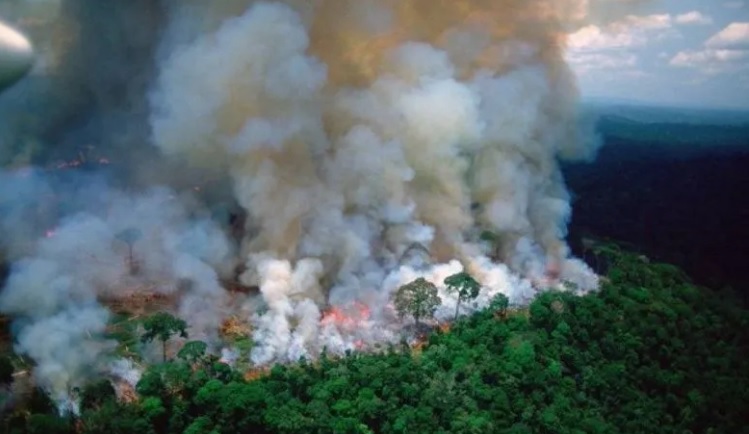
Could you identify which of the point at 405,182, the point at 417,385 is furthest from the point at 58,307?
the point at 405,182

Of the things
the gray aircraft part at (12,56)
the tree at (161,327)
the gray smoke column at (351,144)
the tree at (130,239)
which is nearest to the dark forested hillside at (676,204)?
the gray smoke column at (351,144)

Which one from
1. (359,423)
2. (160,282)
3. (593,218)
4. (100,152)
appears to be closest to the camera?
(359,423)

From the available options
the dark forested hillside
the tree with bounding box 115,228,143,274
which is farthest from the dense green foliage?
the dark forested hillside

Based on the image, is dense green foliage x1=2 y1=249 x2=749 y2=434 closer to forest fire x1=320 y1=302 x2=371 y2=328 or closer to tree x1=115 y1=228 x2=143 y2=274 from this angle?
forest fire x1=320 y1=302 x2=371 y2=328

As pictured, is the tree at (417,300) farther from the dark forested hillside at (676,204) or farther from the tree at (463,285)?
the dark forested hillside at (676,204)

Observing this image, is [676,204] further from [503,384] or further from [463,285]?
[503,384]

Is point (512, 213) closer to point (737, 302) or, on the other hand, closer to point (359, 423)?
point (737, 302)

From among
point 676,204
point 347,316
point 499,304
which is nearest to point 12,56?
point 347,316
